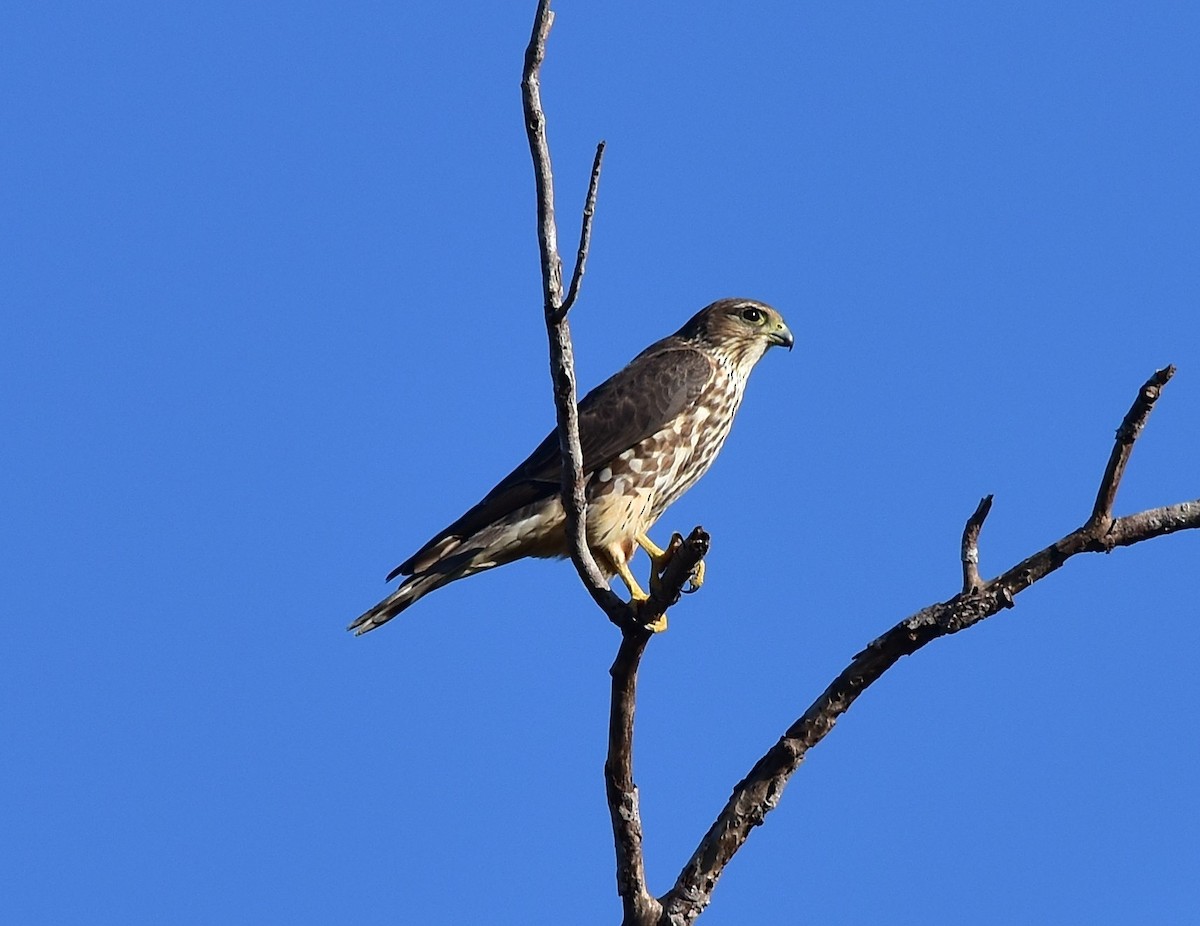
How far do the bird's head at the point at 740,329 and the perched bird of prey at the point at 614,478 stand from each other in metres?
0.16

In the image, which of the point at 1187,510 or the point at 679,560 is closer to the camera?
the point at 1187,510

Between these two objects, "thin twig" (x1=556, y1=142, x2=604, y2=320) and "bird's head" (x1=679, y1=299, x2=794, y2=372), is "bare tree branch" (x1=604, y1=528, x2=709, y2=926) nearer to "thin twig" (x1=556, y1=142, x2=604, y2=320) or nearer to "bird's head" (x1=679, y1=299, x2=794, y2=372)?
"thin twig" (x1=556, y1=142, x2=604, y2=320)

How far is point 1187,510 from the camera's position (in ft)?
10.8

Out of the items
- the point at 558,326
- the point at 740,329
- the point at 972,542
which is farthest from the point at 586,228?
the point at 740,329

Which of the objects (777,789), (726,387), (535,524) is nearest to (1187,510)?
(777,789)

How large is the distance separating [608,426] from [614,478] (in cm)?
23

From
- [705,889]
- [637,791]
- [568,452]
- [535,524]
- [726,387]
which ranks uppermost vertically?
[726,387]

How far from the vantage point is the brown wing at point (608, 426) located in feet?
18.3

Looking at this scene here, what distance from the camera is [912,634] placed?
130 inches

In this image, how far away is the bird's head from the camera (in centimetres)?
659

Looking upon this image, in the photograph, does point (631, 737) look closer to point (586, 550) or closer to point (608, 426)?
point (586, 550)

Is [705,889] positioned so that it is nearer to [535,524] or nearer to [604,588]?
[604,588]

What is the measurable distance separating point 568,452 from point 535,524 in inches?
74.5

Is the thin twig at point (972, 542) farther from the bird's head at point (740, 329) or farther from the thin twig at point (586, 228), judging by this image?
the bird's head at point (740, 329)
